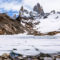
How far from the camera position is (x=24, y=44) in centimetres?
197

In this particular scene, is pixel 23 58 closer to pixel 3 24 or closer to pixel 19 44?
pixel 19 44

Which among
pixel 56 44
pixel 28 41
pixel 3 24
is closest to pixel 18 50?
pixel 28 41

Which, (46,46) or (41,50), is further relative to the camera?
(46,46)

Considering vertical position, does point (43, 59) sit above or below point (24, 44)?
below

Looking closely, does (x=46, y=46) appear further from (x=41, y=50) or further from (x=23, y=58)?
(x=23, y=58)

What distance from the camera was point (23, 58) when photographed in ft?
5.52

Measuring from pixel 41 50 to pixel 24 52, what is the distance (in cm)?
21

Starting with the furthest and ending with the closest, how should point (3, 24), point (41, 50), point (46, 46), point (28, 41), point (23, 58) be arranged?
point (3, 24) < point (28, 41) < point (46, 46) < point (41, 50) < point (23, 58)

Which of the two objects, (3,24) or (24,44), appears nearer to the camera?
(24,44)

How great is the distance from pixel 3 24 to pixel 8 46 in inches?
409

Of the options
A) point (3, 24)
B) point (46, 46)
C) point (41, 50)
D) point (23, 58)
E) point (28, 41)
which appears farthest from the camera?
point (3, 24)

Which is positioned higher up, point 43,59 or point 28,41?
point 28,41

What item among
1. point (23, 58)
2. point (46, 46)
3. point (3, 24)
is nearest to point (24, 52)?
point (23, 58)

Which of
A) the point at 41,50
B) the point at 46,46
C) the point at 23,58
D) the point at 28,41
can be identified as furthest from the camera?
the point at 28,41
